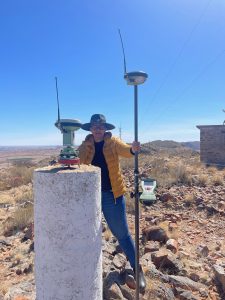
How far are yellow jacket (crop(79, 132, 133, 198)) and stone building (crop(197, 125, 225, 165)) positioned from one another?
16.3 metres

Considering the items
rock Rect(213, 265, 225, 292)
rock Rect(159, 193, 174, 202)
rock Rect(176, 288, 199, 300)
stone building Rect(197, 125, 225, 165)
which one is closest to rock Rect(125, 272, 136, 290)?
rock Rect(176, 288, 199, 300)

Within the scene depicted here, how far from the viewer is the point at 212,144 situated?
62.8 ft

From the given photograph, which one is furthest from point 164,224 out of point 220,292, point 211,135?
point 211,135

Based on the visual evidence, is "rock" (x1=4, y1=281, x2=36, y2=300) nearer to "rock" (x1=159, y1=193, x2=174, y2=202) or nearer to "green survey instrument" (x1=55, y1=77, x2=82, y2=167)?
"green survey instrument" (x1=55, y1=77, x2=82, y2=167)

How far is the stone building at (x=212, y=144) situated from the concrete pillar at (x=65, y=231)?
1769 centimetres

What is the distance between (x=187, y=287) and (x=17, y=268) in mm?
2578

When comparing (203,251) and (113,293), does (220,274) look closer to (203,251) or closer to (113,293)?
(203,251)

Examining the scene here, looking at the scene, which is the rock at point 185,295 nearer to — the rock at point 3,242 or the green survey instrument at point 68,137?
the green survey instrument at point 68,137

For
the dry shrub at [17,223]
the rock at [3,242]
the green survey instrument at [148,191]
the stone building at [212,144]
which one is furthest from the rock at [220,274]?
the stone building at [212,144]

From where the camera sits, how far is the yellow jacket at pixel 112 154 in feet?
11.2

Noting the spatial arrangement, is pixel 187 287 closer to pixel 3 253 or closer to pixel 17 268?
pixel 17 268

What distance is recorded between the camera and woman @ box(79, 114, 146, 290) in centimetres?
343

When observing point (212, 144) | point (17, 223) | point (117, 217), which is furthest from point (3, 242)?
point (212, 144)

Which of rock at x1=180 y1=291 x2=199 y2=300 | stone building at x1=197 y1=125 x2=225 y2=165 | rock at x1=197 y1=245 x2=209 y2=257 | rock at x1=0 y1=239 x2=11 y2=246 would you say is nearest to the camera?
rock at x1=180 y1=291 x2=199 y2=300
